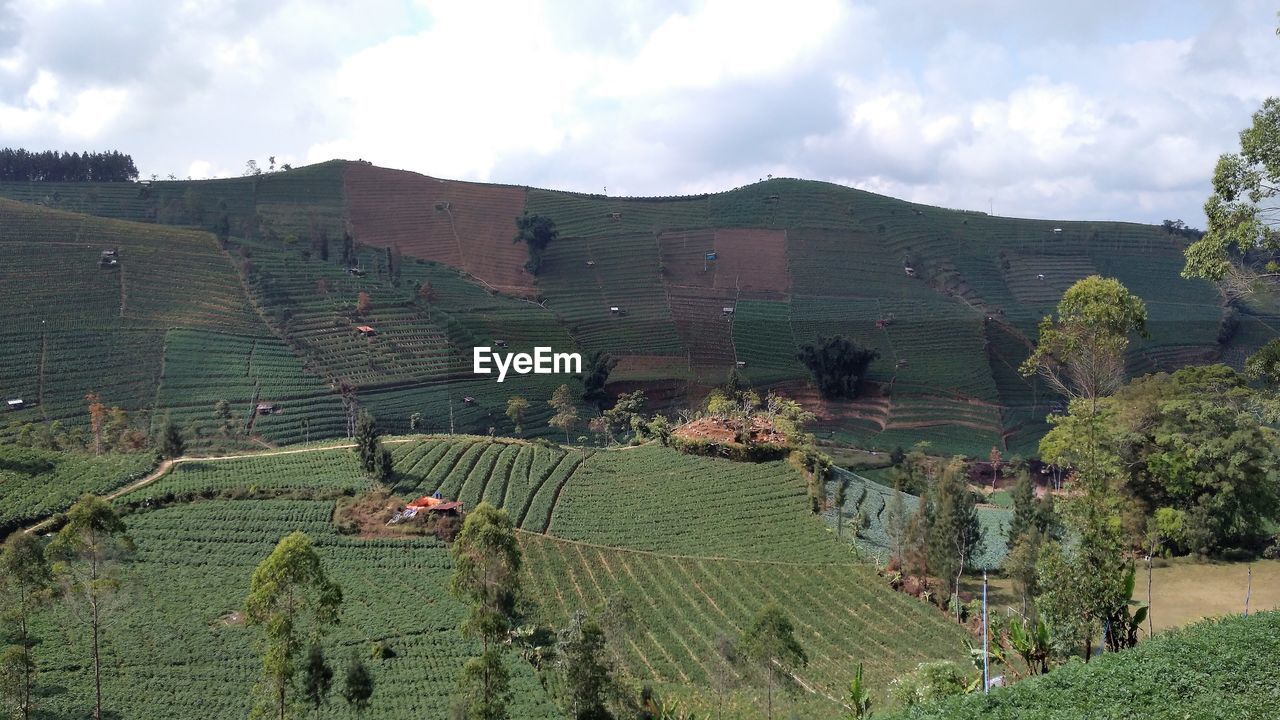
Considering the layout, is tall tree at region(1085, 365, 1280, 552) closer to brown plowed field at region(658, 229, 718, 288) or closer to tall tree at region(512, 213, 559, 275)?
brown plowed field at region(658, 229, 718, 288)

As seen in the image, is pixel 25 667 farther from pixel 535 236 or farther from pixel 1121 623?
pixel 535 236

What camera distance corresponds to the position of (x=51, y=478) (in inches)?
1420

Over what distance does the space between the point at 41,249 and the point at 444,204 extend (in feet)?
131

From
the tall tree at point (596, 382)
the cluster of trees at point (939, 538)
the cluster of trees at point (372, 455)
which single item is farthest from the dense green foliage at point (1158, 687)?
the tall tree at point (596, 382)

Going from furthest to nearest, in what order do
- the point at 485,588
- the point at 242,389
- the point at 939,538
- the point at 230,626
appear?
the point at 242,389, the point at 939,538, the point at 230,626, the point at 485,588

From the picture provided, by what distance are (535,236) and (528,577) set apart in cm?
6023

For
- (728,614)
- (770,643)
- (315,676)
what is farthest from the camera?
(728,614)

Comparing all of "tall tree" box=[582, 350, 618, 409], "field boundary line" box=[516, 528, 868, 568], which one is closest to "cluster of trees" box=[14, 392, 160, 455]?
"field boundary line" box=[516, 528, 868, 568]

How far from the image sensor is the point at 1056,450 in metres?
28.4

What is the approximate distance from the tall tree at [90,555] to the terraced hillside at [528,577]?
3.53 meters

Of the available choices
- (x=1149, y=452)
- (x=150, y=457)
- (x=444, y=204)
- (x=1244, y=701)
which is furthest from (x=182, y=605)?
(x=444, y=204)

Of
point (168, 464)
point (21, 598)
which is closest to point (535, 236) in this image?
point (168, 464)

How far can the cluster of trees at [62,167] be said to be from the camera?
301 ft

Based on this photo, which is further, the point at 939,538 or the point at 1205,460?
the point at 1205,460
